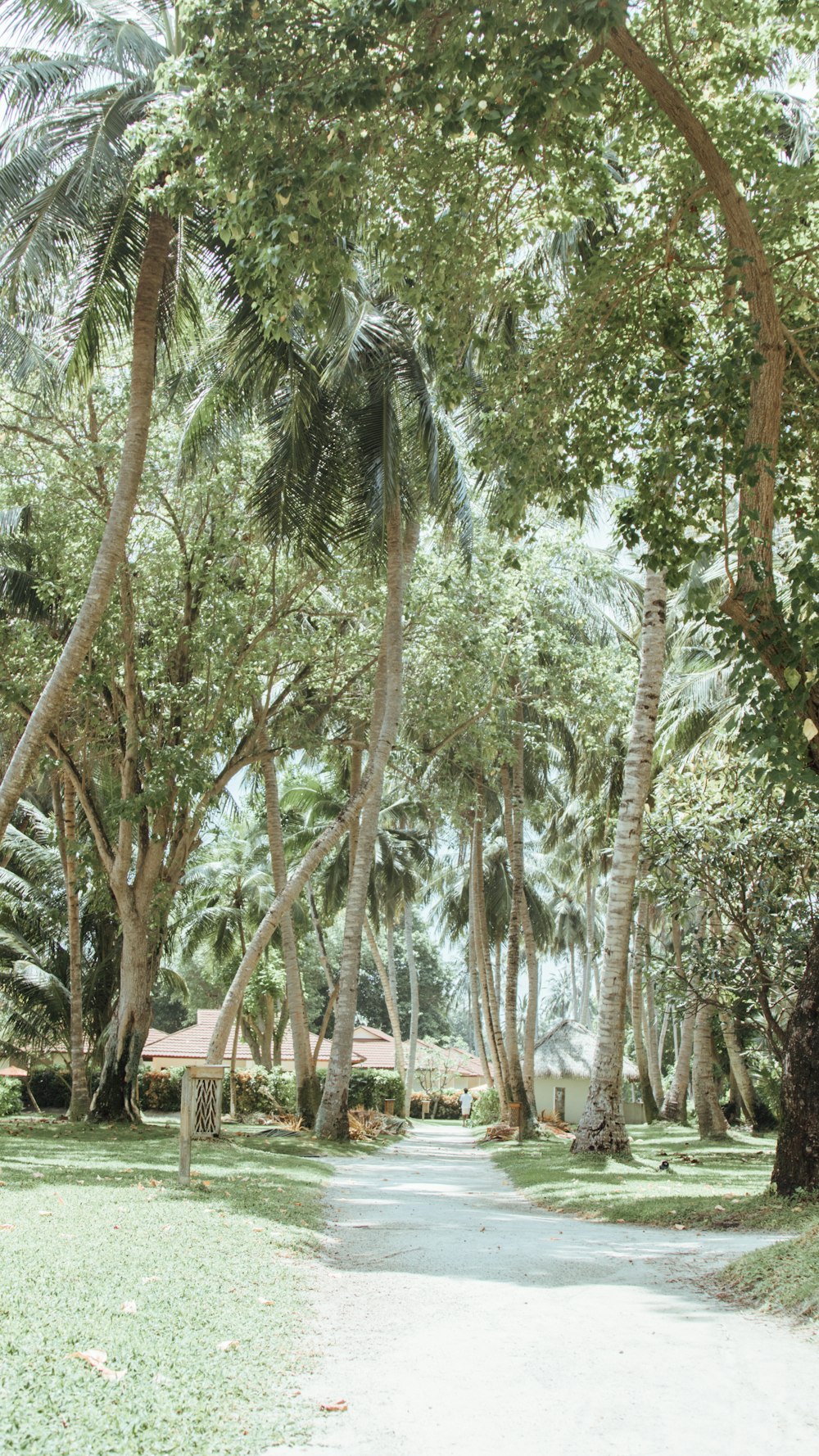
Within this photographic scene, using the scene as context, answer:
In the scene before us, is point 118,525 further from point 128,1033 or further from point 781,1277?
point 781,1277

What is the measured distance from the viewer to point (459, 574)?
66.0ft

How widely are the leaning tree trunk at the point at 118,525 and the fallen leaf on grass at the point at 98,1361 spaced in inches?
293

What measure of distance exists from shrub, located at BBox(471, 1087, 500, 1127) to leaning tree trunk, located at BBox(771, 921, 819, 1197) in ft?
77.4

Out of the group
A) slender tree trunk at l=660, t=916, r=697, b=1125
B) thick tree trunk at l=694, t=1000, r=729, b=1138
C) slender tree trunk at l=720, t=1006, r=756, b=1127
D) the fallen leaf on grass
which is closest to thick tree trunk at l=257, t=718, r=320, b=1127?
thick tree trunk at l=694, t=1000, r=729, b=1138

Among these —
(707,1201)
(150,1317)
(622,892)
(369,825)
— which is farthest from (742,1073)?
(150,1317)

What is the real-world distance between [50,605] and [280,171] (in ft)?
37.5

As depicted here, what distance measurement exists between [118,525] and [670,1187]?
865 centimetres

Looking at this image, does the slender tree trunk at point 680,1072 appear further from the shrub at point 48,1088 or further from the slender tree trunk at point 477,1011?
the shrub at point 48,1088

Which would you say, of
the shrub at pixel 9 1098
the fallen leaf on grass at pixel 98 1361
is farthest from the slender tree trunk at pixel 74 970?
the fallen leaf on grass at pixel 98 1361

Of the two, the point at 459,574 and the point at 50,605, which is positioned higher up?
the point at 459,574

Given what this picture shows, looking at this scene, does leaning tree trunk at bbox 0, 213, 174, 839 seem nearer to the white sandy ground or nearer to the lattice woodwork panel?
the lattice woodwork panel

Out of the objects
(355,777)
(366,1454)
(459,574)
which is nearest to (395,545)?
(459,574)

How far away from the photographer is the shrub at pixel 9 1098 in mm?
20922

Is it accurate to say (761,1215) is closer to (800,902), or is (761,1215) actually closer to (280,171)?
(800,902)
